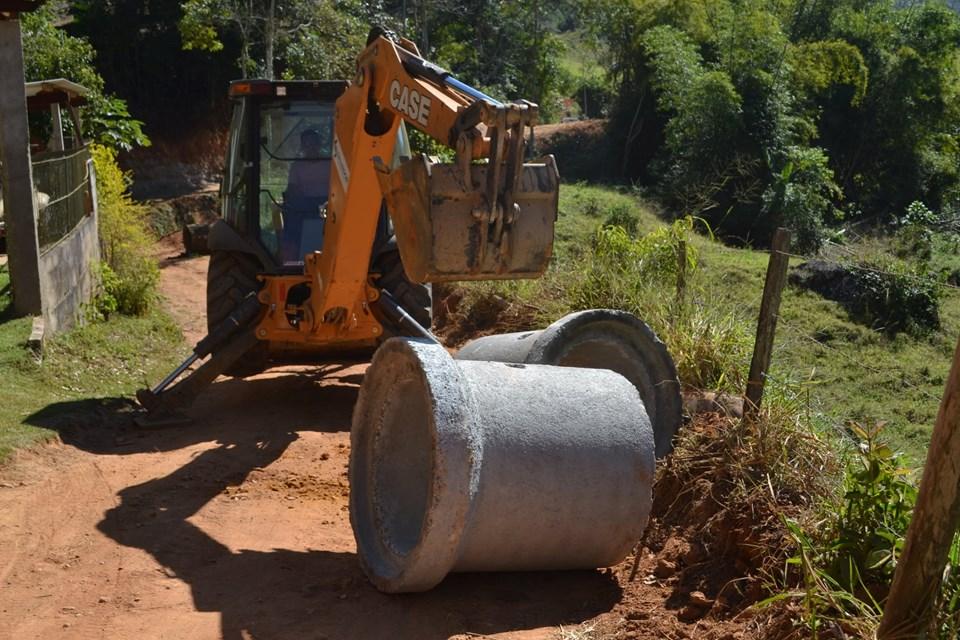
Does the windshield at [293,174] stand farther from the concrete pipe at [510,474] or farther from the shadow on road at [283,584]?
the concrete pipe at [510,474]

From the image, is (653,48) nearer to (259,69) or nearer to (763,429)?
(259,69)

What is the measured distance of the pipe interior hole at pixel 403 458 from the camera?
19.9 feet

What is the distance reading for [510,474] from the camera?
17.7 ft

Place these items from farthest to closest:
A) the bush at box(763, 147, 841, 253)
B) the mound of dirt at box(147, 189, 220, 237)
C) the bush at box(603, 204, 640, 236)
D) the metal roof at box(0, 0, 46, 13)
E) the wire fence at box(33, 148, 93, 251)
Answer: the mound of dirt at box(147, 189, 220, 237) < the bush at box(763, 147, 841, 253) < the bush at box(603, 204, 640, 236) < the wire fence at box(33, 148, 93, 251) < the metal roof at box(0, 0, 46, 13)

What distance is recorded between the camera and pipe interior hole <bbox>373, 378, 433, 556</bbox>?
238 inches

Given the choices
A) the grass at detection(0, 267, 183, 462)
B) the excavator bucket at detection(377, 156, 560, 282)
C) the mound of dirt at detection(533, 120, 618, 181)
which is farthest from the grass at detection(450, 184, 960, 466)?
the mound of dirt at detection(533, 120, 618, 181)

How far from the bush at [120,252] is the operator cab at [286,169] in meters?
3.44

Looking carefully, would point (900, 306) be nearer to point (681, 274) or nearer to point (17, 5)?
point (681, 274)

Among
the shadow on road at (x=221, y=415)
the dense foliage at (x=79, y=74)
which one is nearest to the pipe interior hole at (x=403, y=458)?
the shadow on road at (x=221, y=415)

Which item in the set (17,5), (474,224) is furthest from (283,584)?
(17,5)

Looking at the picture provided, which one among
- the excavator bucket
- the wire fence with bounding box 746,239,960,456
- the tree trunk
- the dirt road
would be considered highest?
the tree trunk

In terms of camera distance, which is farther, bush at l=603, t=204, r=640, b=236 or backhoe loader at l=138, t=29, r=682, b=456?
bush at l=603, t=204, r=640, b=236

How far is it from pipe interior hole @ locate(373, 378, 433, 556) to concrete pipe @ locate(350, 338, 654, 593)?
0.02m

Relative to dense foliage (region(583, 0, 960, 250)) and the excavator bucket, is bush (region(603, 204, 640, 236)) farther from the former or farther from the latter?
the excavator bucket
